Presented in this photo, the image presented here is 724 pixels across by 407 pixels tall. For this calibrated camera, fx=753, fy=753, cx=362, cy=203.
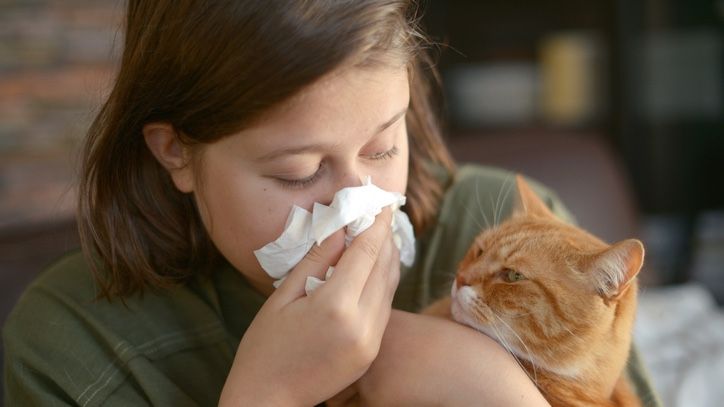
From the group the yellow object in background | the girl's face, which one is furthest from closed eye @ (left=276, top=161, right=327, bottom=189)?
the yellow object in background

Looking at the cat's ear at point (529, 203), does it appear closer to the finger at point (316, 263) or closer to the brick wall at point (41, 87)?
the finger at point (316, 263)

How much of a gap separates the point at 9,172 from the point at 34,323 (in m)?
2.20

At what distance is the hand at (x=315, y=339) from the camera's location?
3.03ft

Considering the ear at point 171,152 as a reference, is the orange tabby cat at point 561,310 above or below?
below

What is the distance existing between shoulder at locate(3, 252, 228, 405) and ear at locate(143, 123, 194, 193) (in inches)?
7.7

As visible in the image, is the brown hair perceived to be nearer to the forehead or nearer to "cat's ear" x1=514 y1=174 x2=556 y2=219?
the forehead

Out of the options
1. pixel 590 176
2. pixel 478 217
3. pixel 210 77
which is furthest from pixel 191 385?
pixel 590 176

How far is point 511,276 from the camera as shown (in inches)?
44.6

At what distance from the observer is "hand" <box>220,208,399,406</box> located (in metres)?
0.92

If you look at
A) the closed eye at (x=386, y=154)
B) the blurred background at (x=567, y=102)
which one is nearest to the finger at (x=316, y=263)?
the closed eye at (x=386, y=154)

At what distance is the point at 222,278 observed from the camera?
4.19ft

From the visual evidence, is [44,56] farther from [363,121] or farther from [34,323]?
[363,121]

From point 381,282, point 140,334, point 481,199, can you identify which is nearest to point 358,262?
point 381,282

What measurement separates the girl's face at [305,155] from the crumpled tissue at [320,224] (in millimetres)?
15
